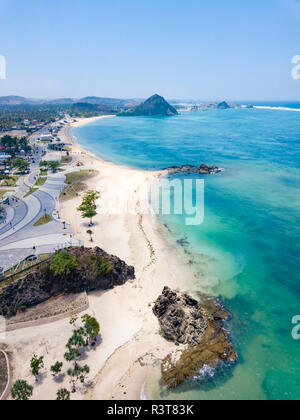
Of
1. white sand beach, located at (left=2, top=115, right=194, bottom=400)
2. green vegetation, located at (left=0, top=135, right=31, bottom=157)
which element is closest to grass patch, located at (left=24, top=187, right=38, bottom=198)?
white sand beach, located at (left=2, top=115, right=194, bottom=400)

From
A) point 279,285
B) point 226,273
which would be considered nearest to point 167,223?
point 226,273

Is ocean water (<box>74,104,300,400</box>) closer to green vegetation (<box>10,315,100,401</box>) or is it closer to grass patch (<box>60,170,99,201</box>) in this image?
green vegetation (<box>10,315,100,401</box>)

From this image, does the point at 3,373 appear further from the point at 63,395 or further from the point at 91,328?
the point at 91,328

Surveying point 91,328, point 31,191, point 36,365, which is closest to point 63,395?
point 36,365

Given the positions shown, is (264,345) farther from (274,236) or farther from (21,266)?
(21,266)

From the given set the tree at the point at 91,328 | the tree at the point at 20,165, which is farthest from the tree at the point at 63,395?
the tree at the point at 20,165

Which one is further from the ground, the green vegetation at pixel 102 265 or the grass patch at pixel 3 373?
the green vegetation at pixel 102 265

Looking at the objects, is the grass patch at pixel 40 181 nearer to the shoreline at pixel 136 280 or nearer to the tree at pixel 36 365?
the shoreline at pixel 136 280
